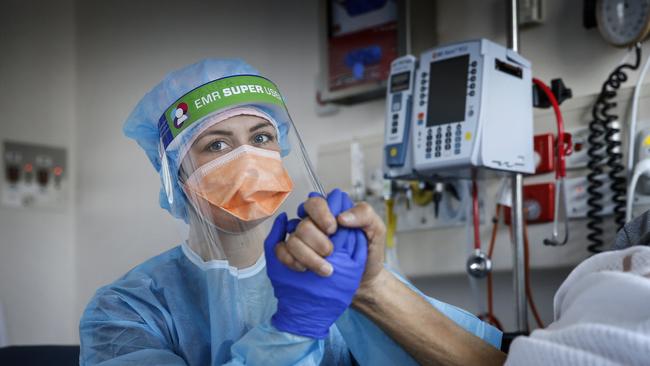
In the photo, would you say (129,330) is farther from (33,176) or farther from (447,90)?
(33,176)

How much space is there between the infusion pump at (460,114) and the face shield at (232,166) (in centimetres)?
78

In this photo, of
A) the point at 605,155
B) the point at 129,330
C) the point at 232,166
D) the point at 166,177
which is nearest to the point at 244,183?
the point at 232,166

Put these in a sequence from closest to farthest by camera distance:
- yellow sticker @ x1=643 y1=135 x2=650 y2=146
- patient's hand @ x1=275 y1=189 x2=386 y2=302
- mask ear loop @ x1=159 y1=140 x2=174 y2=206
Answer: patient's hand @ x1=275 y1=189 x2=386 y2=302 < mask ear loop @ x1=159 y1=140 x2=174 y2=206 < yellow sticker @ x1=643 y1=135 x2=650 y2=146

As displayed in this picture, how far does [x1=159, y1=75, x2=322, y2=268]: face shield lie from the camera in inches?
44.0

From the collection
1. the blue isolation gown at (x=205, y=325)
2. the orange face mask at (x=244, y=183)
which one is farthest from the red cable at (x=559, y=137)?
the orange face mask at (x=244, y=183)

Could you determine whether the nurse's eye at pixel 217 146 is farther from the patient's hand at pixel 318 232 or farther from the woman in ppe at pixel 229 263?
the patient's hand at pixel 318 232

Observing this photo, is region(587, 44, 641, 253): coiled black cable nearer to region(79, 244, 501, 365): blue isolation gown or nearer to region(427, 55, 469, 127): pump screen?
region(427, 55, 469, 127): pump screen

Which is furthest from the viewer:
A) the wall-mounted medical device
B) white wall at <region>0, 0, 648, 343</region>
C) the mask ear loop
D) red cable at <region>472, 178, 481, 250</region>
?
the wall-mounted medical device

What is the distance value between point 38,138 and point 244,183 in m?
2.49

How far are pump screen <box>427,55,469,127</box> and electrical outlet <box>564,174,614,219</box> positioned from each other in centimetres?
42

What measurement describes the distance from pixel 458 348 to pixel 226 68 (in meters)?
0.62

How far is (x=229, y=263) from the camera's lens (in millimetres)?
1089

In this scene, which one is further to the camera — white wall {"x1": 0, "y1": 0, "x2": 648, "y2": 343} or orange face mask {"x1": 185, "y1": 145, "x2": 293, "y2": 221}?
white wall {"x1": 0, "y1": 0, "x2": 648, "y2": 343}

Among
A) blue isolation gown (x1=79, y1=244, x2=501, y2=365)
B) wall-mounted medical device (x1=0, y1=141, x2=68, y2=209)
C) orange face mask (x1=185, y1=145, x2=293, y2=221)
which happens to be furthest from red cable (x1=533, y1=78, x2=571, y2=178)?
wall-mounted medical device (x1=0, y1=141, x2=68, y2=209)
